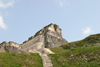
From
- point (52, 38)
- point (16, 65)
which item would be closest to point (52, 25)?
point (52, 38)

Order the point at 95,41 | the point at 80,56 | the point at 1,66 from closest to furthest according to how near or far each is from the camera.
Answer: the point at 1,66 < the point at 80,56 < the point at 95,41

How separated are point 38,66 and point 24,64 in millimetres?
2945

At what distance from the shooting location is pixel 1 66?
845 inches

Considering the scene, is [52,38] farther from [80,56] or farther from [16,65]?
[16,65]

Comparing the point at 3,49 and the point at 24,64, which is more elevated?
the point at 3,49

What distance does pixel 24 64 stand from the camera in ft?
81.3

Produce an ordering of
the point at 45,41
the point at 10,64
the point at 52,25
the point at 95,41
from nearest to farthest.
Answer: the point at 10,64, the point at 95,41, the point at 45,41, the point at 52,25

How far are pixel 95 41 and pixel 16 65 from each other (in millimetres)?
29602

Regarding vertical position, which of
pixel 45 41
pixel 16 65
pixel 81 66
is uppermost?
pixel 45 41

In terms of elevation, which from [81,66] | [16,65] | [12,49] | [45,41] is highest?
[45,41]

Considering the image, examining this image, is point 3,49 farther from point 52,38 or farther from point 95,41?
point 95,41

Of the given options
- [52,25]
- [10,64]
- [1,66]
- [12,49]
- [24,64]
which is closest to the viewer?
[1,66]

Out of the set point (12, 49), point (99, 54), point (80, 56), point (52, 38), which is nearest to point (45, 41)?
point (52, 38)

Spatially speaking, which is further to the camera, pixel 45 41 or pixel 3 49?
pixel 45 41
